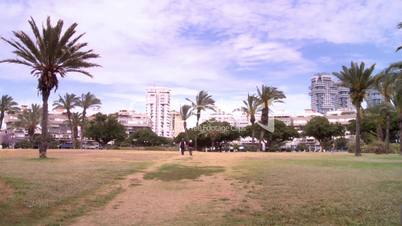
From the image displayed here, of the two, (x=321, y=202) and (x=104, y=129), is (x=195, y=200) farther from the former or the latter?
(x=104, y=129)

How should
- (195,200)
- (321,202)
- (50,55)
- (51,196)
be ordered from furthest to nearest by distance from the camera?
(50,55) → (195,200) → (51,196) → (321,202)

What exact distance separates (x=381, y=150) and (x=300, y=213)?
172ft

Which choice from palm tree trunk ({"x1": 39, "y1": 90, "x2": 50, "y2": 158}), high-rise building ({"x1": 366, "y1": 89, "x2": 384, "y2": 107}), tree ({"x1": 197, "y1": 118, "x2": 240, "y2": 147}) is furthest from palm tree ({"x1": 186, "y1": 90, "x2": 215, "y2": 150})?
palm tree trunk ({"x1": 39, "y1": 90, "x2": 50, "y2": 158})

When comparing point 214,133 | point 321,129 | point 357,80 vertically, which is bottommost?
point 214,133

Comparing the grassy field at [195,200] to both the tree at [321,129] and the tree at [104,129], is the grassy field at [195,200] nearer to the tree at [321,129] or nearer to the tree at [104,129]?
the tree at [321,129]

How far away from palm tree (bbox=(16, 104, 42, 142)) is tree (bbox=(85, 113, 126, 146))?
13.7 m

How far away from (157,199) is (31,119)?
102 meters

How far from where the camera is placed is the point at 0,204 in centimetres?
1198

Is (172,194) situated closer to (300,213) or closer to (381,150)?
(300,213)

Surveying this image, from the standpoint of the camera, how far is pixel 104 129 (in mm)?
102250

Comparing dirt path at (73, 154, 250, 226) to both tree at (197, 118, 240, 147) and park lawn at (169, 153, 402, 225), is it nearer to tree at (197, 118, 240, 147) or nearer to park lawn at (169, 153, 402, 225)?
park lawn at (169, 153, 402, 225)

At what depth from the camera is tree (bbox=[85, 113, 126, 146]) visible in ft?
335

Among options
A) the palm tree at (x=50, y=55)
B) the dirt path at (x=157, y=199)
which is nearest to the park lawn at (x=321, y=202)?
the dirt path at (x=157, y=199)

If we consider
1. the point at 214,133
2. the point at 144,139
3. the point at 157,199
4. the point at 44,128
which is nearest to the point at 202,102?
the point at 214,133
